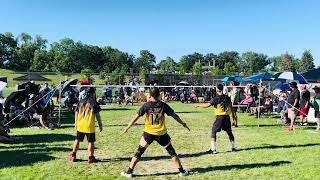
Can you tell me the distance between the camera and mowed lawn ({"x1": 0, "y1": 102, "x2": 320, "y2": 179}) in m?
9.54

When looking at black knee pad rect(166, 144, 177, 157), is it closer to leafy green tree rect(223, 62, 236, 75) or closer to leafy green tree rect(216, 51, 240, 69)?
leafy green tree rect(223, 62, 236, 75)

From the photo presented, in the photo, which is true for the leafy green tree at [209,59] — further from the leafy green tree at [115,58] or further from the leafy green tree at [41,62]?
the leafy green tree at [41,62]

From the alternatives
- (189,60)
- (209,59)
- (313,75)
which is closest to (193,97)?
(313,75)

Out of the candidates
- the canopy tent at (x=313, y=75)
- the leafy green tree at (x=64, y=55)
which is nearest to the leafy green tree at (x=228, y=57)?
the leafy green tree at (x=64, y=55)

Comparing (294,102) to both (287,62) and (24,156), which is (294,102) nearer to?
(24,156)

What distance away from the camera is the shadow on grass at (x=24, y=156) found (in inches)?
414

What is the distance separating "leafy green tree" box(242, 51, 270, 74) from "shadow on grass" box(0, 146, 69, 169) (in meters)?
150

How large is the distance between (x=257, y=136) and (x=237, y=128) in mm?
2491

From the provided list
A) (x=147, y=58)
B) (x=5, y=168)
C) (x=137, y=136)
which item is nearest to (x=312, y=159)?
(x=137, y=136)

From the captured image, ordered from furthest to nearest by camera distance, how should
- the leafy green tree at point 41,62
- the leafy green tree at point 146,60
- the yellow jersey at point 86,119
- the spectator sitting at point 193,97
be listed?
the leafy green tree at point 146,60 < the leafy green tree at point 41,62 < the spectator sitting at point 193,97 < the yellow jersey at point 86,119

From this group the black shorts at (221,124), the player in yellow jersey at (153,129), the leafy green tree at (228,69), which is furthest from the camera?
the leafy green tree at (228,69)

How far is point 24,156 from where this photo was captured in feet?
37.4

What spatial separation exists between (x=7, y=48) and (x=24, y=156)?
114m

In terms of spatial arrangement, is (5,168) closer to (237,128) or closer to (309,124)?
(237,128)
